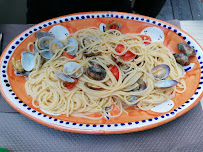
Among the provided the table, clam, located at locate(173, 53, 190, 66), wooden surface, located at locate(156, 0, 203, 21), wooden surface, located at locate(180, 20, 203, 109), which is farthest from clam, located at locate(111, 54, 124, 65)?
wooden surface, located at locate(156, 0, 203, 21)

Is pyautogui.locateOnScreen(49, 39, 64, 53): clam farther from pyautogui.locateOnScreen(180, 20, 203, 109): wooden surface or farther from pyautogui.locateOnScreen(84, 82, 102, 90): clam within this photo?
pyautogui.locateOnScreen(180, 20, 203, 109): wooden surface

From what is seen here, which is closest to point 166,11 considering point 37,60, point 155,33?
point 155,33

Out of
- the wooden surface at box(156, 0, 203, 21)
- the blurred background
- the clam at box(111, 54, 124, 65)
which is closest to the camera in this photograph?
the clam at box(111, 54, 124, 65)

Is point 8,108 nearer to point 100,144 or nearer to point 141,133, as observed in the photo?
point 100,144

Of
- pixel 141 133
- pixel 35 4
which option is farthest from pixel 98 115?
pixel 35 4

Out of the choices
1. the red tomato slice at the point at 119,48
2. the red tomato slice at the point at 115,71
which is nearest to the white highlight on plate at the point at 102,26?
the red tomato slice at the point at 119,48

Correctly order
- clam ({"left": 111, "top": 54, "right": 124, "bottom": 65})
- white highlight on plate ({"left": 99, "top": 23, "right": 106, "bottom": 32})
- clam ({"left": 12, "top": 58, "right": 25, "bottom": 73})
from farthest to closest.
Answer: white highlight on plate ({"left": 99, "top": 23, "right": 106, "bottom": 32}) → clam ({"left": 111, "top": 54, "right": 124, "bottom": 65}) → clam ({"left": 12, "top": 58, "right": 25, "bottom": 73})

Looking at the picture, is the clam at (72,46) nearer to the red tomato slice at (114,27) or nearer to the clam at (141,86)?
the red tomato slice at (114,27)
